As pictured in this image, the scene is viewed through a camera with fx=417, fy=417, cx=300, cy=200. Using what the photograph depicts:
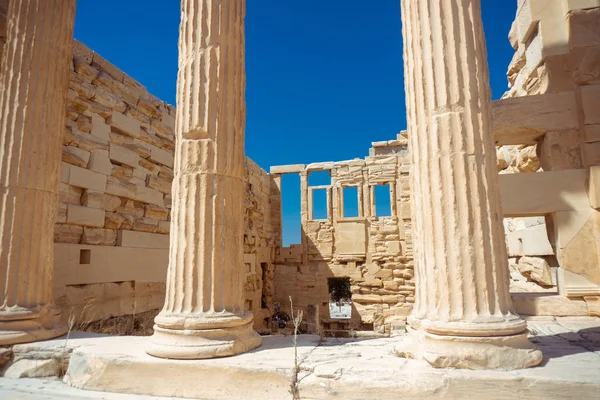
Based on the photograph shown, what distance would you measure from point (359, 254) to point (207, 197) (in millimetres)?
10839

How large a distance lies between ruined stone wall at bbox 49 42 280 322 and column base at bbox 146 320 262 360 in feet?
10.5

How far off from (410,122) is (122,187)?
5870mm

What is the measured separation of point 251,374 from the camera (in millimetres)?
3600

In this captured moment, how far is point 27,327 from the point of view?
5.05m

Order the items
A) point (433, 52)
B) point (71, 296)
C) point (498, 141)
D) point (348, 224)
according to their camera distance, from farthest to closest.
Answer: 1. point (348, 224)
2. point (498, 141)
3. point (71, 296)
4. point (433, 52)

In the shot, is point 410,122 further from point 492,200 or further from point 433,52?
point 492,200

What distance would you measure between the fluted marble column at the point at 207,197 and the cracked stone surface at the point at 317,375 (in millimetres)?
265

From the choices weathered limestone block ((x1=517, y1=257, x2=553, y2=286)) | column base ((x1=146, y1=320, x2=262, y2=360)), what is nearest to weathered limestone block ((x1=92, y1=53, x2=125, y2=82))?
column base ((x1=146, y1=320, x2=262, y2=360))

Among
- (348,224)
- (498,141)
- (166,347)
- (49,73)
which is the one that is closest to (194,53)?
(49,73)

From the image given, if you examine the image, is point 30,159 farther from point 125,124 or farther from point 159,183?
point 159,183

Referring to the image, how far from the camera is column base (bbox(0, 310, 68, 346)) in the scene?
190 inches

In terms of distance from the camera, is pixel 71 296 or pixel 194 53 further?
pixel 71 296

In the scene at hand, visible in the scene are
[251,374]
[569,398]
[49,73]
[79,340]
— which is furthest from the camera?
[49,73]

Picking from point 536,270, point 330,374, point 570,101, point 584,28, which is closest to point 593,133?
point 570,101
